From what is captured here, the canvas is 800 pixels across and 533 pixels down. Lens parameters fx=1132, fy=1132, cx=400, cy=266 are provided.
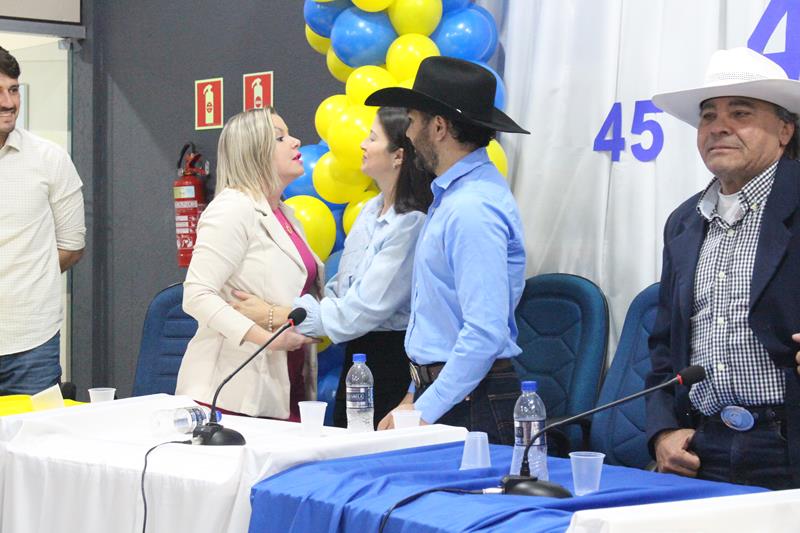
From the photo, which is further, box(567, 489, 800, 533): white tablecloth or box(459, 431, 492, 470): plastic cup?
box(459, 431, 492, 470): plastic cup

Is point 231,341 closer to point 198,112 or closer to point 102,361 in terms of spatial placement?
point 198,112

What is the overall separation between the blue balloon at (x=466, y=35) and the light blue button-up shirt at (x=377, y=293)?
66cm

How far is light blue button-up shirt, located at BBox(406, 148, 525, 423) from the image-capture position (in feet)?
9.55

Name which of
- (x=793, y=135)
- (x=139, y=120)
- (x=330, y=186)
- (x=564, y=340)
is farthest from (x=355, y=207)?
(x=139, y=120)

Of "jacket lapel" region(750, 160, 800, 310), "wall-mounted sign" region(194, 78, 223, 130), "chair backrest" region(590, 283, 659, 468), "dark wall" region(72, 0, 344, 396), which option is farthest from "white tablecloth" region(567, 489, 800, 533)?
"wall-mounted sign" region(194, 78, 223, 130)

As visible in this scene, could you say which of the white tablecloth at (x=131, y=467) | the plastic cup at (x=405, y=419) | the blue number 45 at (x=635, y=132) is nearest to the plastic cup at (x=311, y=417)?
the white tablecloth at (x=131, y=467)

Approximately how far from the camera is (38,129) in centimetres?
688

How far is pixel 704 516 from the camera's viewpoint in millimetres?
1789

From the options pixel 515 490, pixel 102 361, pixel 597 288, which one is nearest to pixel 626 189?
pixel 597 288

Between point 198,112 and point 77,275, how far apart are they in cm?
148

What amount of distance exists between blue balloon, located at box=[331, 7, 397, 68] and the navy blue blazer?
144 cm

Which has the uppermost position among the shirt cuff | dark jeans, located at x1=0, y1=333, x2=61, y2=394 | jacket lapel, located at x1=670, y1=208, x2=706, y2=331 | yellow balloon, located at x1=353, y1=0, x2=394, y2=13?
yellow balloon, located at x1=353, y1=0, x2=394, y2=13

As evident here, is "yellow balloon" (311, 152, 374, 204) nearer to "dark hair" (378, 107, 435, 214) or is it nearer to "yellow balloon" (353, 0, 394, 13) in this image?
A: "dark hair" (378, 107, 435, 214)

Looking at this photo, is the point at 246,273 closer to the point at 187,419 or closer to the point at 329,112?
the point at 329,112
